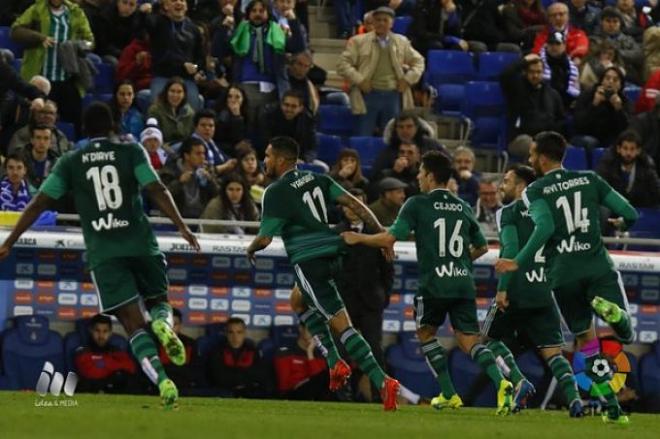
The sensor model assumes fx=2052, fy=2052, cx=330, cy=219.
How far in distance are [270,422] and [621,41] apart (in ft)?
47.7

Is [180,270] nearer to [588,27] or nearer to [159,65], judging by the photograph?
[159,65]

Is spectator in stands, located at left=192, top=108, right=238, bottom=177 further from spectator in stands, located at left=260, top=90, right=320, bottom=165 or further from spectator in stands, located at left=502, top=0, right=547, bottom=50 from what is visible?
spectator in stands, located at left=502, top=0, right=547, bottom=50

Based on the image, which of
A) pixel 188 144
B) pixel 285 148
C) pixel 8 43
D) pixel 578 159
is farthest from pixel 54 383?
pixel 578 159

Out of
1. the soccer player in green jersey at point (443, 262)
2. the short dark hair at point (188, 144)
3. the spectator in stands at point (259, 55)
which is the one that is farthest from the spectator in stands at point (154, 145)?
the soccer player in green jersey at point (443, 262)

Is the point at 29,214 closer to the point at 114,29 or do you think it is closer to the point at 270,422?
the point at 270,422

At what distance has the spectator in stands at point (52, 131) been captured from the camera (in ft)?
73.7

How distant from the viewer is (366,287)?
70.6 feet

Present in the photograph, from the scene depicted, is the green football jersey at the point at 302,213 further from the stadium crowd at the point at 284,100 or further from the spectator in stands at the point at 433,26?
the spectator in stands at the point at 433,26

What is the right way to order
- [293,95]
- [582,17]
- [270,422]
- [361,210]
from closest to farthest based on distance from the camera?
1. [270,422]
2. [361,210]
3. [293,95]
4. [582,17]

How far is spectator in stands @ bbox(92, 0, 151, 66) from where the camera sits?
2495cm

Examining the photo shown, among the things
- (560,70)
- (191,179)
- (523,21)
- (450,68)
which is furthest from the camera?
(523,21)

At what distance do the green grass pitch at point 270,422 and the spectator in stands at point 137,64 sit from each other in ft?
19.8

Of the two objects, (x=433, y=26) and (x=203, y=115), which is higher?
(x=433, y=26)

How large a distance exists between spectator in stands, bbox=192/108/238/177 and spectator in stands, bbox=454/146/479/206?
2.84 m
